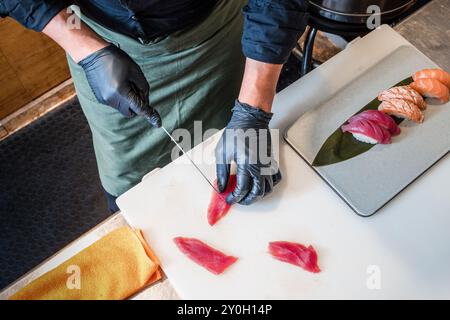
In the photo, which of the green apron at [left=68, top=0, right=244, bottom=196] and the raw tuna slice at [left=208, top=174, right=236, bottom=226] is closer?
the raw tuna slice at [left=208, top=174, right=236, bottom=226]

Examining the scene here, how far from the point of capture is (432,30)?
67.9 inches

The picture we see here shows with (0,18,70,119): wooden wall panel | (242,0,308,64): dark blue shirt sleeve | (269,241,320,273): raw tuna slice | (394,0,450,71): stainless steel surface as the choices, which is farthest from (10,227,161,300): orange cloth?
(0,18,70,119): wooden wall panel

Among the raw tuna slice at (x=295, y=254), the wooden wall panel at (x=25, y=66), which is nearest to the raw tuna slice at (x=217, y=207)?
the raw tuna slice at (x=295, y=254)

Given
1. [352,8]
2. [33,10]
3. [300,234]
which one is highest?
[33,10]

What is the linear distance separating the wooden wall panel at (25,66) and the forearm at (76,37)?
3.21 feet

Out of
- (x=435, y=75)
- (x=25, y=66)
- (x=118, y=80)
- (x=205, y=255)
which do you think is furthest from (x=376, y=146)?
(x=25, y=66)

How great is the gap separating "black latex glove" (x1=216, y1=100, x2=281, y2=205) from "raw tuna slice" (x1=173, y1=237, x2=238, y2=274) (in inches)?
5.7

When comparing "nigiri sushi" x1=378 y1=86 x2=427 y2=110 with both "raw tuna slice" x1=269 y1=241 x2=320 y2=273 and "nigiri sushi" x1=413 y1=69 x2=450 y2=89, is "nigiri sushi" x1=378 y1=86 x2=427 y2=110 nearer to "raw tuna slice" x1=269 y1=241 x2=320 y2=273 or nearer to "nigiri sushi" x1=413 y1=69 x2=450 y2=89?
"nigiri sushi" x1=413 y1=69 x2=450 y2=89

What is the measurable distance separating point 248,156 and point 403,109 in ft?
1.61

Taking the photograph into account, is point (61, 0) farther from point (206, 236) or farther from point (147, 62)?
point (206, 236)

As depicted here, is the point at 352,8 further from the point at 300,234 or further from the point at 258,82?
the point at 300,234

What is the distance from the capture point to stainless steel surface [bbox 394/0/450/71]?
1.66 meters
